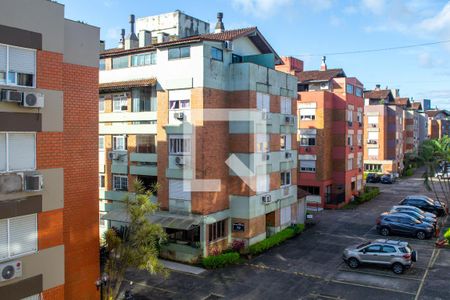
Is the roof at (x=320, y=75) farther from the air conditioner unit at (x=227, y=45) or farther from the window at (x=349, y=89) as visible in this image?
the air conditioner unit at (x=227, y=45)

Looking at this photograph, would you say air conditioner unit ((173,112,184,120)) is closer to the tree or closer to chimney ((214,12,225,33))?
the tree

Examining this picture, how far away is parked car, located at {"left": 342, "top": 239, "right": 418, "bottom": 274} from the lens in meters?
24.5

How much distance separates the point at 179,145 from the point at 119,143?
21.3ft

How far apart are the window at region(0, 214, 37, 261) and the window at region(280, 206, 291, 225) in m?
22.3

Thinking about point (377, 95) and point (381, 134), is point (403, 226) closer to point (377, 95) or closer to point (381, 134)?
point (381, 134)

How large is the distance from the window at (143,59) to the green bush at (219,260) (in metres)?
13.6

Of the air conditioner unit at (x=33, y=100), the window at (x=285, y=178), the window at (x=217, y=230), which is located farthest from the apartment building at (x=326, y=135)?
the air conditioner unit at (x=33, y=100)

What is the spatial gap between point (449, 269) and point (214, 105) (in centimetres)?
1773

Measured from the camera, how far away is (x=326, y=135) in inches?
1815

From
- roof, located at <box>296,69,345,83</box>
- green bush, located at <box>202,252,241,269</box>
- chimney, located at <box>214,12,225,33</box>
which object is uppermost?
chimney, located at <box>214,12,225,33</box>

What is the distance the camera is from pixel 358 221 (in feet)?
130

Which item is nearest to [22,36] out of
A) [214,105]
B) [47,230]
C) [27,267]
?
[47,230]

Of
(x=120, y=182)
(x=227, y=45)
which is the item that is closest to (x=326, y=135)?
(x=227, y=45)

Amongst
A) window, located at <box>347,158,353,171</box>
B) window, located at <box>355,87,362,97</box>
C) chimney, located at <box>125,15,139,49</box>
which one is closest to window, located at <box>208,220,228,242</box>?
chimney, located at <box>125,15,139,49</box>
